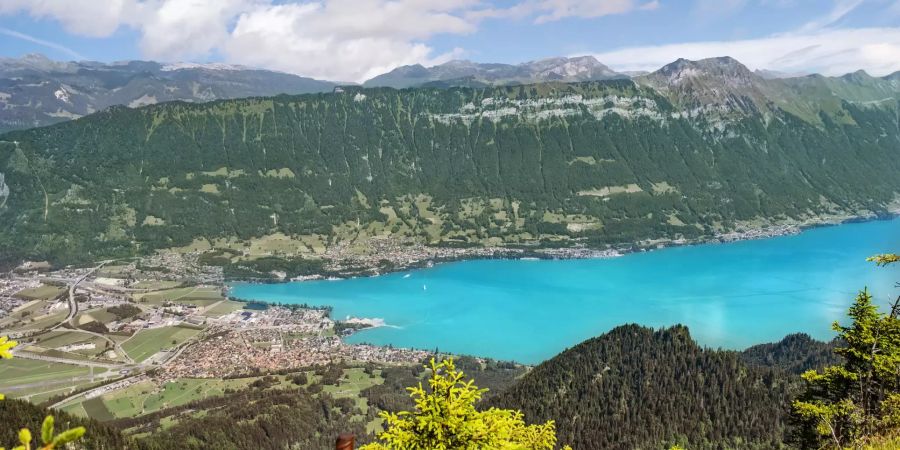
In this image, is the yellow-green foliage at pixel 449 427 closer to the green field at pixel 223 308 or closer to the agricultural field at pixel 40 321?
the green field at pixel 223 308

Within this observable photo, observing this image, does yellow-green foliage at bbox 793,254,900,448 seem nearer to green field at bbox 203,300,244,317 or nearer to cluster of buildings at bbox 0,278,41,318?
green field at bbox 203,300,244,317

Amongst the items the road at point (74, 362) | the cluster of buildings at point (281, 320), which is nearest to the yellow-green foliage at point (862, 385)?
the road at point (74, 362)

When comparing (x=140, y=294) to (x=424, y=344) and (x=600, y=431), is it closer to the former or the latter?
(x=424, y=344)

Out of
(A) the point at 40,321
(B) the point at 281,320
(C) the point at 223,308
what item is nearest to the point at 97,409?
(B) the point at 281,320

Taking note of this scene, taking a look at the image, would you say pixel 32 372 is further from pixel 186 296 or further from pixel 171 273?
pixel 171 273

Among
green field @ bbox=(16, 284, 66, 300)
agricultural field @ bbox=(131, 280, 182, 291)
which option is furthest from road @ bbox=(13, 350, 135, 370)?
agricultural field @ bbox=(131, 280, 182, 291)

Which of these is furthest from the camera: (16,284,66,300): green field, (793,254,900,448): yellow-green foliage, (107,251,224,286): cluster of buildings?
(107,251,224,286): cluster of buildings
